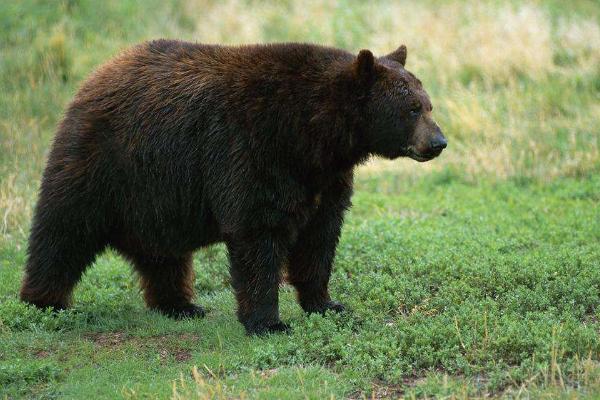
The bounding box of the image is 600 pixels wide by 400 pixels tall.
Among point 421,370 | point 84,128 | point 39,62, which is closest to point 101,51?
point 39,62

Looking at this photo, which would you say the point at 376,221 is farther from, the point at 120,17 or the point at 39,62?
the point at 120,17

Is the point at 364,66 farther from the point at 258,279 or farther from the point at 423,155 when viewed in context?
the point at 258,279

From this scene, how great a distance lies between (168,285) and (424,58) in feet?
33.4

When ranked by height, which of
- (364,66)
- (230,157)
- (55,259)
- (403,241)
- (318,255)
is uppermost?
(364,66)

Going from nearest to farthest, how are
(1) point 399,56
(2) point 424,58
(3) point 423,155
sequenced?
(3) point 423,155, (1) point 399,56, (2) point 424,58

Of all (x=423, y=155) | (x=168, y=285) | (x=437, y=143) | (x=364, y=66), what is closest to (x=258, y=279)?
(x=168, y=285)

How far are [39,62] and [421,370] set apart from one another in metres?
11.8

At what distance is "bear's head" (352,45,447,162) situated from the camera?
7375mm

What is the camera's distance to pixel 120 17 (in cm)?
1955

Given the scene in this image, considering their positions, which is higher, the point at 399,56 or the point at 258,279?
the point at 399,56

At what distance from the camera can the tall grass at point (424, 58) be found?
1334 centimetres

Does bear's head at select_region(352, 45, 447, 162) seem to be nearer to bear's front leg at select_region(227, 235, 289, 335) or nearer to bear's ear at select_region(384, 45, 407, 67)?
bear's ear at select_region(384, 45, 407, 67)

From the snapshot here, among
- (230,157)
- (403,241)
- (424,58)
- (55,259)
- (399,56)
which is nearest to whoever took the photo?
(230,157)

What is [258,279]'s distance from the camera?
7.55 metres
